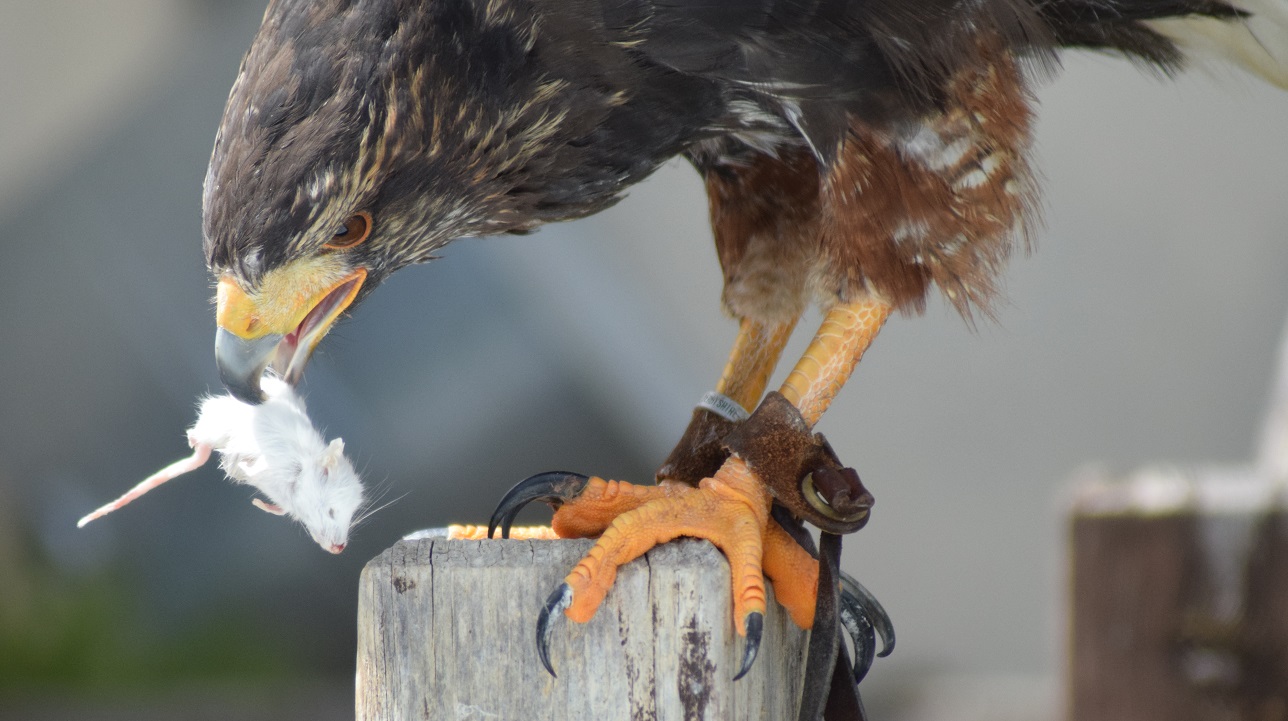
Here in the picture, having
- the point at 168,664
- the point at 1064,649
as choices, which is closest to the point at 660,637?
the point at 1064,649

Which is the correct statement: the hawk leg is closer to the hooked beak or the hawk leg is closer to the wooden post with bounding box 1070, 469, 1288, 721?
the hooked beak

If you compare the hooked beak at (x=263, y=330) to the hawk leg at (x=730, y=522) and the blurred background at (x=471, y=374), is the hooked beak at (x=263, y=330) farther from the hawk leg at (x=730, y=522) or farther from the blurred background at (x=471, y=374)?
the blurred background at (x=471, y=374)

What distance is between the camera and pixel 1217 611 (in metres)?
2.29

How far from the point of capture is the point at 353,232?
4.63ft

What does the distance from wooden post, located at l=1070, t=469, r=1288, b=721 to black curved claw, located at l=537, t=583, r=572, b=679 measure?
5.06 ft

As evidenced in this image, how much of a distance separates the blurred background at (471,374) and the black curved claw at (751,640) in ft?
11.6

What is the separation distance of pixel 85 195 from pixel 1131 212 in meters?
4.29

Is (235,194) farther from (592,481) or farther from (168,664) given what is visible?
(168,664)

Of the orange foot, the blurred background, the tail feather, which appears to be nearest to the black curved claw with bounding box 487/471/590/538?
the orange foot

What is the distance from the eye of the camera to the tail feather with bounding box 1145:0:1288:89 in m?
2.00

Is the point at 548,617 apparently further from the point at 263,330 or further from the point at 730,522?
the point at 263,330

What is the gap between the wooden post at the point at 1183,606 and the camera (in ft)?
7.45

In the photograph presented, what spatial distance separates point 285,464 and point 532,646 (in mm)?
410

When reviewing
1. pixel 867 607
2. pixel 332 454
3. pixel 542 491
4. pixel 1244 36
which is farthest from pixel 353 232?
pixel 1244 36
